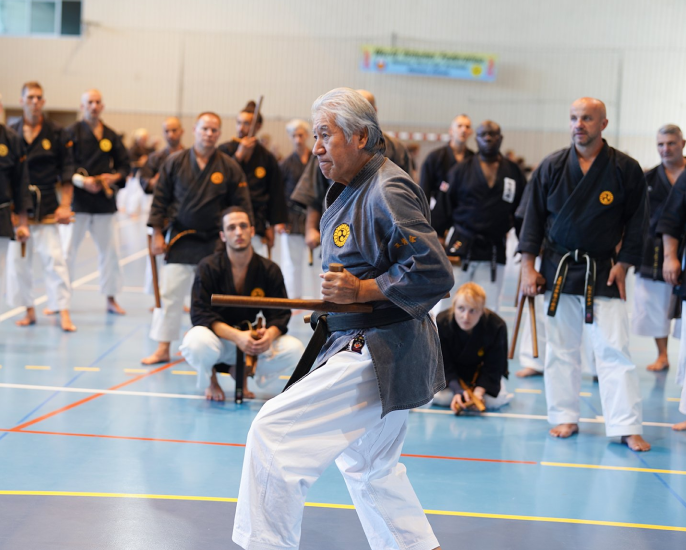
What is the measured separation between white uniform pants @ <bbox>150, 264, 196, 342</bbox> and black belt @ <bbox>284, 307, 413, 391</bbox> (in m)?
3.63

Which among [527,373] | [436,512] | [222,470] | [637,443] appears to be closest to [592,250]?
[637,443]

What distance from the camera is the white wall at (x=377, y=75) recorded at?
20.1 metres

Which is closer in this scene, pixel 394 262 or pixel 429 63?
pixel 394 262

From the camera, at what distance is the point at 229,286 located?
525cm

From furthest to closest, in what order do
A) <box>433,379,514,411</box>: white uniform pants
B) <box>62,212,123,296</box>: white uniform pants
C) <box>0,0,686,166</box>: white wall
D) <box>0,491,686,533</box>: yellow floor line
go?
1. <box>0,0,686,166</box>: white wall
2. <box>62,212,123,296</box>: white uniform pants
3. <box>433,379,514,411</box>: white uniform pants
4. <box>0,491,686,533</box>: yellow floor line

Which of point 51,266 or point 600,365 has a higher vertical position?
point 51,266

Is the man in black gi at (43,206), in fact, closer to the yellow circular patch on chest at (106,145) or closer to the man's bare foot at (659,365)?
the yellow circular patch on chest at (106,145)

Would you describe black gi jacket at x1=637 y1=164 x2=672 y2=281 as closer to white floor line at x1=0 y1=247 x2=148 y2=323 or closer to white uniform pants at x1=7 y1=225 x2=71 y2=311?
white uniform pants at x1=7 y1=225 x2=71 y2=311

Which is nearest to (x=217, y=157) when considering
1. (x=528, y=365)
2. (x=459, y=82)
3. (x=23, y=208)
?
(x=23, y=208)

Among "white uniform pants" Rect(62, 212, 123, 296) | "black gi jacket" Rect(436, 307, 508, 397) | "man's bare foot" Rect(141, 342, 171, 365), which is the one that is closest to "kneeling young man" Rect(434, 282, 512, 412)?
"black gi jacket" Rect(436, 307, 508, 397)

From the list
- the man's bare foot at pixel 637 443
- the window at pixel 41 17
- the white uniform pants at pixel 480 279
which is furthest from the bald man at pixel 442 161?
the window at pixel 41 17

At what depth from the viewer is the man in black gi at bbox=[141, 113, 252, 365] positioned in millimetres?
6188

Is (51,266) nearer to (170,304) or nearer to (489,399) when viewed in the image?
(170,304)

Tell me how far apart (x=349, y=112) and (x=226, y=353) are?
3.20 meters
